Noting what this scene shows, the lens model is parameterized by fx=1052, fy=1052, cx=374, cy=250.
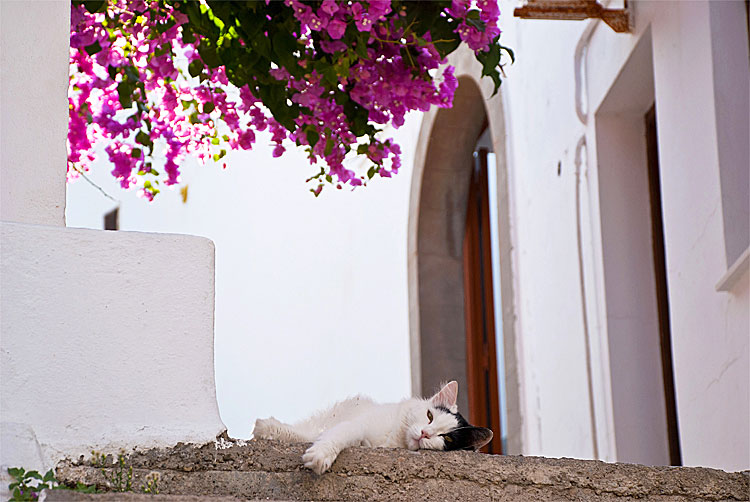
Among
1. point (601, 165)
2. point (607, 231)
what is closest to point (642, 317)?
point (607, 231)

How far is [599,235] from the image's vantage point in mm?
4539

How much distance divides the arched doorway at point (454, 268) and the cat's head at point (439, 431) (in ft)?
14.4

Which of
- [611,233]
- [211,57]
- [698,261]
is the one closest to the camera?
[211,57]

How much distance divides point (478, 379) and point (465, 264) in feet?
2.71

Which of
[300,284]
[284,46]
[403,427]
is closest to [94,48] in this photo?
[284,46]

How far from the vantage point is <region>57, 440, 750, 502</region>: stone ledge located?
1716 millimetres

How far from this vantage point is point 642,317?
4430 mm

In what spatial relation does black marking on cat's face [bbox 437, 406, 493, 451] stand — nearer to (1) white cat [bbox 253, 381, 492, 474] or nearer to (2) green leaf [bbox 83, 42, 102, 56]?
(1) white cat [bbox 253, 381, 492, 474]

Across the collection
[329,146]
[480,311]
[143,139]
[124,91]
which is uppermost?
[124,91]

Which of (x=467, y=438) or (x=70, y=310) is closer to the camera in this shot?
(x=70, y=310)

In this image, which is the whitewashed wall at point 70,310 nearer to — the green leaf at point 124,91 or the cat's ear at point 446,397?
the cat's ear at point 446,397

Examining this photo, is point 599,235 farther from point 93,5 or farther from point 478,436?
point 93,5

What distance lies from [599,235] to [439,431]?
252cm

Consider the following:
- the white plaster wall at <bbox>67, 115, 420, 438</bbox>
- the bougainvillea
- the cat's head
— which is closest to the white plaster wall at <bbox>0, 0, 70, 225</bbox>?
the bougainvillea
